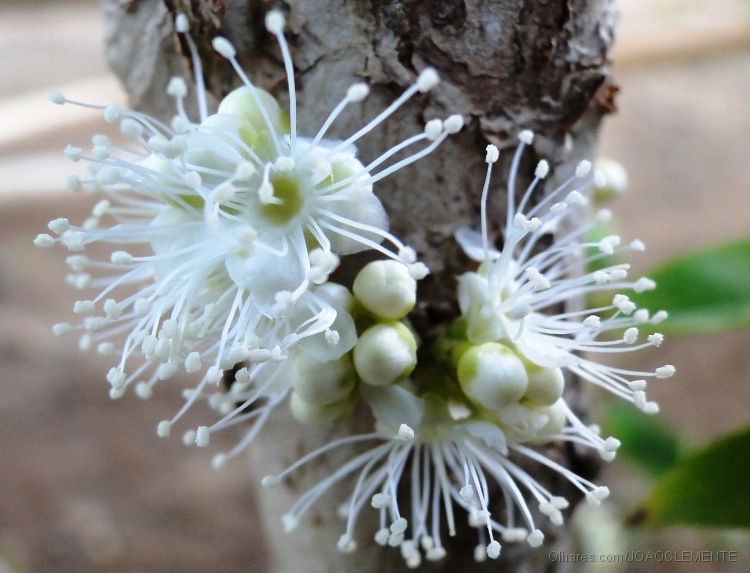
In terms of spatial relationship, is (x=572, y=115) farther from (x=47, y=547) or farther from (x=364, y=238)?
(x=47, y=547)

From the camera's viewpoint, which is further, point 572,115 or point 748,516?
point 748,516

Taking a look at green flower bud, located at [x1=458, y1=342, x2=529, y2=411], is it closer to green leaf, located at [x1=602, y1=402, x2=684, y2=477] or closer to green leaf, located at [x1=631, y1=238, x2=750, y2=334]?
green leaf, located at [x1=631, y1=238, x2=750, y2=334]

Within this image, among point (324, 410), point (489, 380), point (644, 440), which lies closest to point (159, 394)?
point (644, 440)

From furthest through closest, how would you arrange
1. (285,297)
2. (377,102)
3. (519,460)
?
(519,460), (377,102), (285,297)

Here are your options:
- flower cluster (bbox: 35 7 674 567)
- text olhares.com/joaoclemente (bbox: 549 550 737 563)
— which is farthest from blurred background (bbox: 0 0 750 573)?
flower cluster (bbox: 35 7 674 567)

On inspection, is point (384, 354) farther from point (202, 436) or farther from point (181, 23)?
point (181, 23)

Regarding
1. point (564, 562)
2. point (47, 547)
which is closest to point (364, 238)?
point (564, 562)
